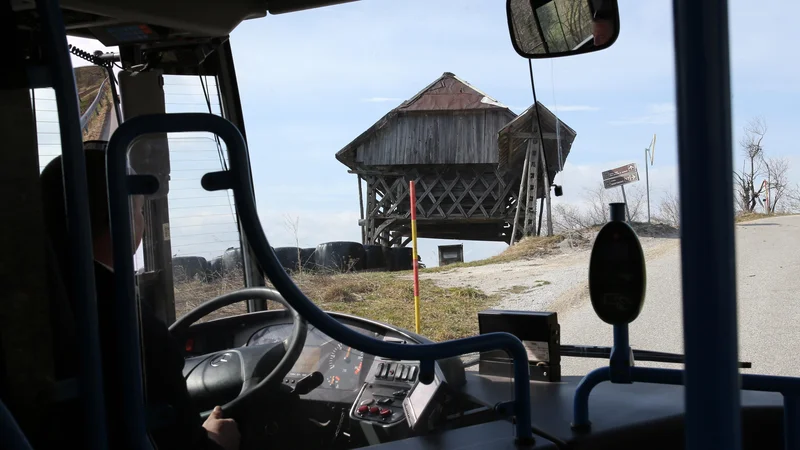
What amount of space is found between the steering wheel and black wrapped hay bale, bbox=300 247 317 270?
8655 millimetres

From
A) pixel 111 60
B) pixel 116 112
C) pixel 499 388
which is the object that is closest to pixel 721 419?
pixel 499 388

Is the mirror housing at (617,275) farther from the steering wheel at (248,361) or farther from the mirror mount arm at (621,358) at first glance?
the steering wheel at (248,361)

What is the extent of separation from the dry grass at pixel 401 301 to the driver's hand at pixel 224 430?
15.6 ft

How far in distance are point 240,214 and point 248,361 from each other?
936mm

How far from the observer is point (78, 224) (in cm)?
117

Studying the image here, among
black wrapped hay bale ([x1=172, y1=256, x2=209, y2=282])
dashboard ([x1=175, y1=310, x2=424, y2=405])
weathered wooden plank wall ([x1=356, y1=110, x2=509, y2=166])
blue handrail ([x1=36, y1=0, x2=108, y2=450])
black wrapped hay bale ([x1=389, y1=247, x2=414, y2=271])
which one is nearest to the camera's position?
blue handrail ([x1=36, y1=0, x2=108, y2=450])

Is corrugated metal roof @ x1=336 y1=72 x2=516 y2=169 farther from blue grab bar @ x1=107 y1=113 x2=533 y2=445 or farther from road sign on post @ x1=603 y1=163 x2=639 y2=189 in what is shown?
blue grab bar @ x1=107 y1=113 x2=533 y2=445

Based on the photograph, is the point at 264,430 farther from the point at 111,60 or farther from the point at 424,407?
the point at 111,60

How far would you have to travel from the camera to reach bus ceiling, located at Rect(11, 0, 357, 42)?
1886mm

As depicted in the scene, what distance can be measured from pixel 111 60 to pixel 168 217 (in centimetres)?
136

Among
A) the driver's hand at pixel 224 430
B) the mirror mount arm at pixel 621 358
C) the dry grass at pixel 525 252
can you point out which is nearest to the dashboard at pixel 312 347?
the driver's hand at pixel 224 430

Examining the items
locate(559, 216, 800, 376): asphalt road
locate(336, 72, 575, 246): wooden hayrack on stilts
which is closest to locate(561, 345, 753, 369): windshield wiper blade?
locate(559, 216, 800, 376): asphalt road

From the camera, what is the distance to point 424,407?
6.56ft

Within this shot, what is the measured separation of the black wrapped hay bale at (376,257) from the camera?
1583 centimetres
